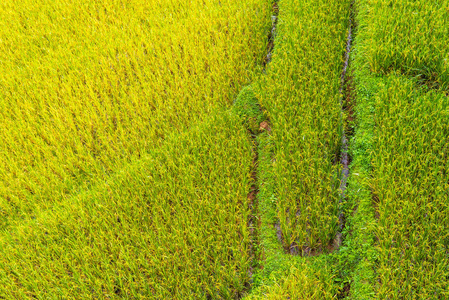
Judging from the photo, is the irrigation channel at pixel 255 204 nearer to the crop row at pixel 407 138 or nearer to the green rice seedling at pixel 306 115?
the green rice seedling at pixel 306 115

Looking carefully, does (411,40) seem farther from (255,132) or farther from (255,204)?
(255,204)

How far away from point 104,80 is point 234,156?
1532mm

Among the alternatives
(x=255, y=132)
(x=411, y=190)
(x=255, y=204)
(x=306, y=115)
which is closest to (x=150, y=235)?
(x=255, y=204)

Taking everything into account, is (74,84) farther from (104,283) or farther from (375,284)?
(375,284)

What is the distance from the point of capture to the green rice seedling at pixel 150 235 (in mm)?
1865

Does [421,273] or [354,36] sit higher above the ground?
[354,36]

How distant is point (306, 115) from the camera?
238 cm

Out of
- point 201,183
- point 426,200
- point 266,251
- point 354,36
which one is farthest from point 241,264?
point 354,36

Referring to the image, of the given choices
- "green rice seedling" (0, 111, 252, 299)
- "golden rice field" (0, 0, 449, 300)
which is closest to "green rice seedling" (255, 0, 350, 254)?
"golden rice field" (0, 0, 449, 300)

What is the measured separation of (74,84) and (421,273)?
9.86ft

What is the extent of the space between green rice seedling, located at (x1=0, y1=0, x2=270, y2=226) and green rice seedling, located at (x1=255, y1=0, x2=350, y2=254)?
1.06 feet

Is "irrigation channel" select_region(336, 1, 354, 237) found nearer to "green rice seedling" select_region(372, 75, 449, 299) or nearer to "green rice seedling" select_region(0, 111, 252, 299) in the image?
"green rice seedling" select_region(372, 75, 449, 299)

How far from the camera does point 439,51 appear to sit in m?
2.46

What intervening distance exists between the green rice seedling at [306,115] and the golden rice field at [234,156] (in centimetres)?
2
